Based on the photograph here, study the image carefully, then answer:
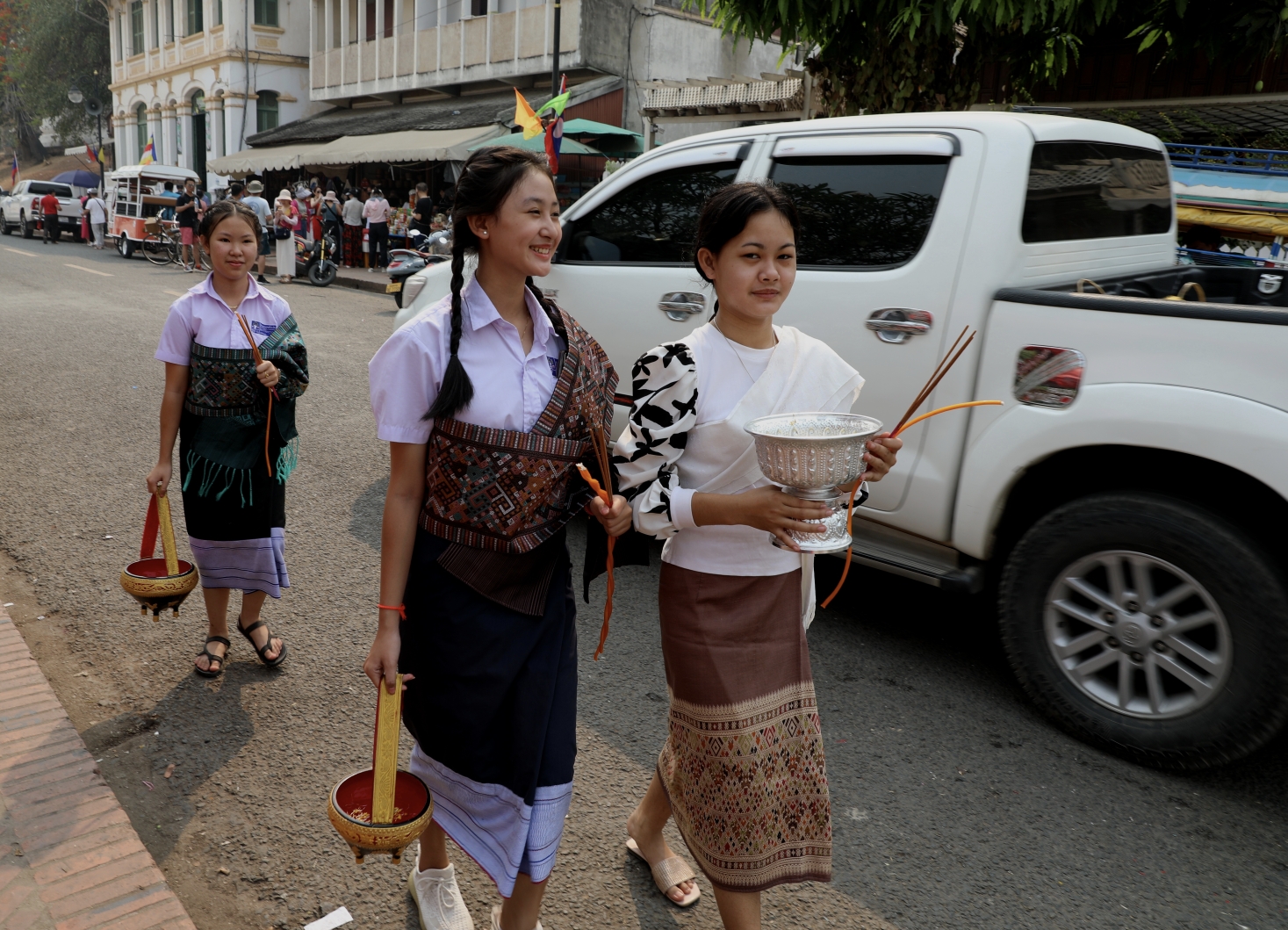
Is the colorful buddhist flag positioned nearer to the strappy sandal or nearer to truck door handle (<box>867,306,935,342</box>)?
truck door handle (<box>867,306,935,342</box>)

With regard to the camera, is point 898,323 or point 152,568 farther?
point 898,323

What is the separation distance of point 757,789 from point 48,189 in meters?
37.8

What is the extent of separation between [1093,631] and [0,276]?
19699mm

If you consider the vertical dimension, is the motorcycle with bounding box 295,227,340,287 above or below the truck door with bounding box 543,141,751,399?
below

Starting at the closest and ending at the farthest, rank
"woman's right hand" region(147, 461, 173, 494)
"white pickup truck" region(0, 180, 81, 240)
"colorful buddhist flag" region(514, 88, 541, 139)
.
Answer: "woman's right hand" region(147, 461, 173, 494) → "colorful buddhist flag" region(514, 88, 541, 139) → "white pickup truck" region(0, 180, 81, 240)

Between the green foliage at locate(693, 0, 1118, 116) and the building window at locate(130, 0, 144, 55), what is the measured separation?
42.7 metres

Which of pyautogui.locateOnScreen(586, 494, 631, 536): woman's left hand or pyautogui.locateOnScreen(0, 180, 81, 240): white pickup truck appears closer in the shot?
pyautogui.locateOnScreen(586, 494, 631, 536): woman's left hand

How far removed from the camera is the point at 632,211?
4879mm

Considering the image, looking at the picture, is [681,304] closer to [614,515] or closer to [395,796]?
[614,515]

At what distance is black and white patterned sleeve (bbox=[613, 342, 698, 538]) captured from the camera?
206 centimetres

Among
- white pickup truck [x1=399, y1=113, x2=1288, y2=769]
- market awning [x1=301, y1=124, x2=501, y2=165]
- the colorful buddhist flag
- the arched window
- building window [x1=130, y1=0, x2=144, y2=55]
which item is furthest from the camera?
the arched window

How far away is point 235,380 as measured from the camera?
3418 millimetres

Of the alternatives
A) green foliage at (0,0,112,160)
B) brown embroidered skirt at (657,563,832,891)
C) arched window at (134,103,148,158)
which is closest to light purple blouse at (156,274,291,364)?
brown embroidered skirt at (657,563,832,891)

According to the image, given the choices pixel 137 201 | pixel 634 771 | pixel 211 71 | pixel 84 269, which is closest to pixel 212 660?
pixel 634 771
